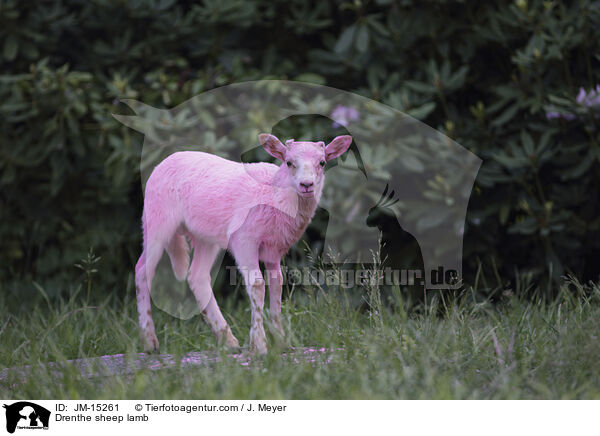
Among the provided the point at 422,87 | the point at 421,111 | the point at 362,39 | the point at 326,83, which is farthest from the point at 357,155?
the point at 326,83

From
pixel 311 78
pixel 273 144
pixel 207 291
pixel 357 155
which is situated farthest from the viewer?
pixel 311 78

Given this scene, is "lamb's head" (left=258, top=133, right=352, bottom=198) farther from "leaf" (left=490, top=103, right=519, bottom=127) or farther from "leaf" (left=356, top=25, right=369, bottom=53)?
"leaf" (left=490, top=103, right=519, bottom=127)

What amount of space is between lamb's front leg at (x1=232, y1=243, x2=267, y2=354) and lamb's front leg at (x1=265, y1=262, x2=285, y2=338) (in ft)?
0.21

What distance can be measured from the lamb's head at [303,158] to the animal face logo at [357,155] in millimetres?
1347

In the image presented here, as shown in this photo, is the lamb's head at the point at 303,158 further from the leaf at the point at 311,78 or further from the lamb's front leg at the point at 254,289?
the leaf at the point at 311,78

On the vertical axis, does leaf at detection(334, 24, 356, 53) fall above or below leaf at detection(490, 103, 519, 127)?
above

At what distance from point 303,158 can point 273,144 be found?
0.15 metres

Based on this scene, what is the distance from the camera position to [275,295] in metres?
3.27

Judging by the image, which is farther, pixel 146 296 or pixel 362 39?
pixel 362 39

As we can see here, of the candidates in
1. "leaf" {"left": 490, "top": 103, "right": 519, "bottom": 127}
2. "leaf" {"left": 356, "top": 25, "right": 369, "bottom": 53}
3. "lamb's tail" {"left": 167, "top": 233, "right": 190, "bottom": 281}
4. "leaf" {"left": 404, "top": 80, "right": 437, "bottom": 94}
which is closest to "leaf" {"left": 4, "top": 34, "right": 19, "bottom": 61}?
"leaf" {"left": 356, "top": 25, "right": 369, "bottom": 53}
